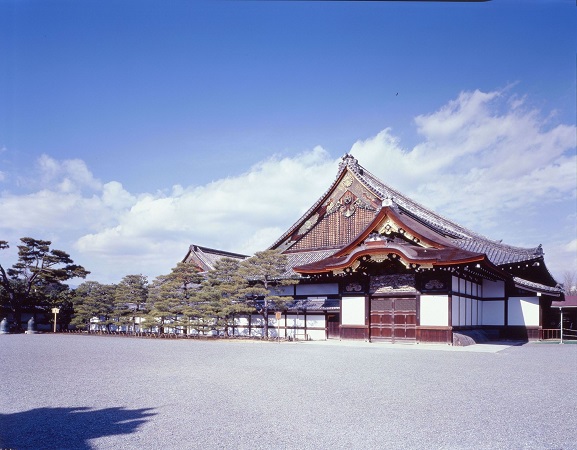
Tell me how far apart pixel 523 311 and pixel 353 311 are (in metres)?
10.0

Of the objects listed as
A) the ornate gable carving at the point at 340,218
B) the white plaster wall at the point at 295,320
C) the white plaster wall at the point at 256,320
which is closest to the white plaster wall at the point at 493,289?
the ornate gable carving at the point at 340,218

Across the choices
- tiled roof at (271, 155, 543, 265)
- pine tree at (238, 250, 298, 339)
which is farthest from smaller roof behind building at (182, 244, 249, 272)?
pine tree at (238, 250, 298, 339)

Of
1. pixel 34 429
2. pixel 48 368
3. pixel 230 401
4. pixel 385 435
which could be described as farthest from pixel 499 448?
pixel 48 368

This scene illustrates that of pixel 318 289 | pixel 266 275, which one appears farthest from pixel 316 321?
pixel 266 275

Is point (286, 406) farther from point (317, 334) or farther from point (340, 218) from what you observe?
point (340, 218)

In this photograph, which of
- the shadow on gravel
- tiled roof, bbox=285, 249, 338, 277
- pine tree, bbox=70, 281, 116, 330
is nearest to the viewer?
the shadow on gravel

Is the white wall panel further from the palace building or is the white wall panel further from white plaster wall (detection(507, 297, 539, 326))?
white plaster wall (detection(507, 297, 539, 326))

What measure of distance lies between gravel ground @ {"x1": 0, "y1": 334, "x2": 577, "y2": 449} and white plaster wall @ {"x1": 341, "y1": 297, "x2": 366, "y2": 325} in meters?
11.3

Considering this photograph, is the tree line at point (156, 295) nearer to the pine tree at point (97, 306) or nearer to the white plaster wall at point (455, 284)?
the pine tree at point (97, 306)

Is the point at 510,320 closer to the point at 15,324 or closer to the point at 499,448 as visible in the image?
the point at 499,448

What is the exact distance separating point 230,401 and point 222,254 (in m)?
37.1

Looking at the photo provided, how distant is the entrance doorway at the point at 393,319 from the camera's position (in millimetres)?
22297

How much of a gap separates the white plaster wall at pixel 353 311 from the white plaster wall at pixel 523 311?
9096mm

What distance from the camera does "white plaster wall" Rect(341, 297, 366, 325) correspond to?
934 inches
